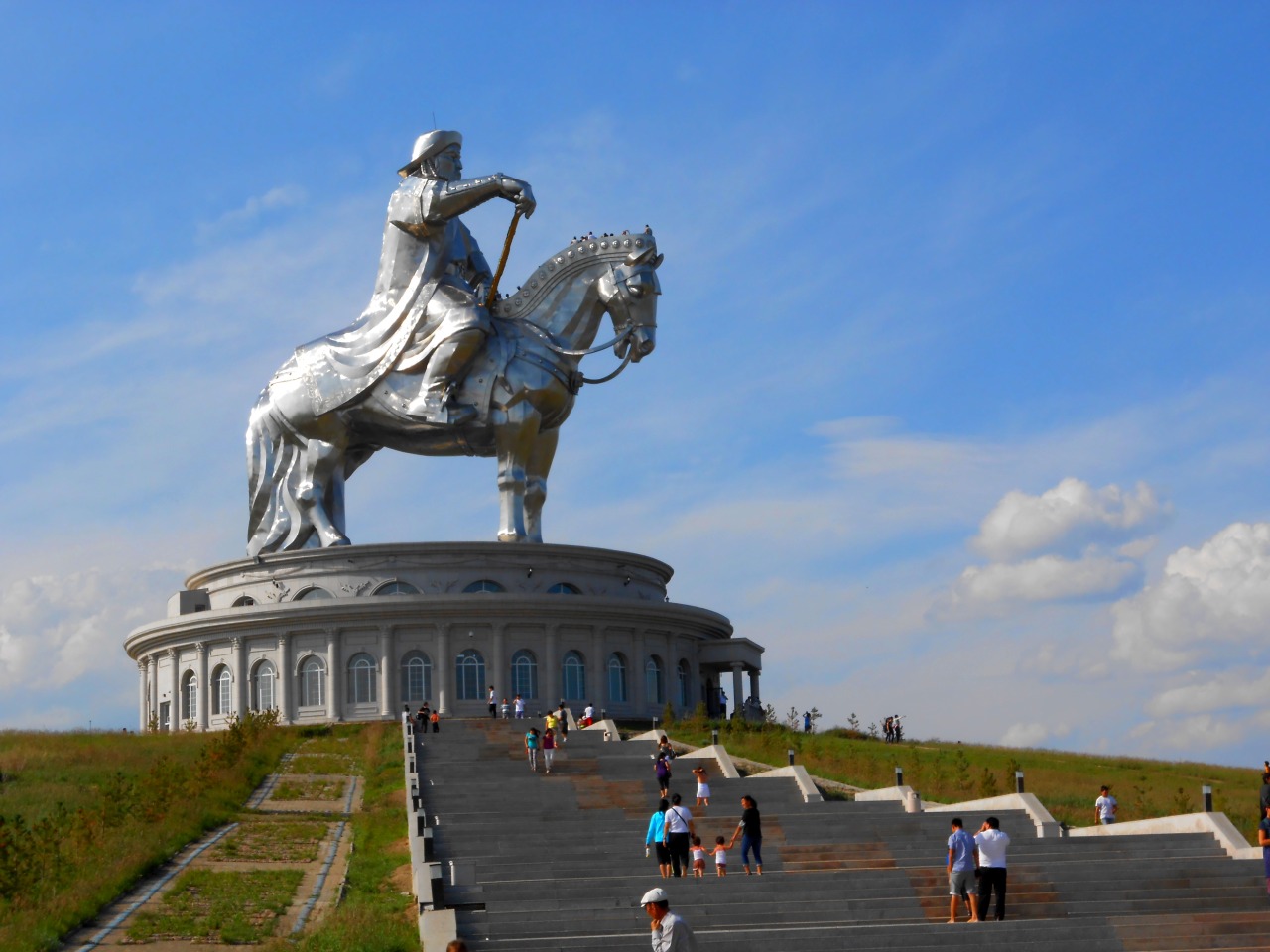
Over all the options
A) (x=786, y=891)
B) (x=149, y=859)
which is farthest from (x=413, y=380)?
(x=786, y=891)

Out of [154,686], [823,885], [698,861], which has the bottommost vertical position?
[823,885]

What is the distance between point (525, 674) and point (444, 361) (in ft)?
29.4

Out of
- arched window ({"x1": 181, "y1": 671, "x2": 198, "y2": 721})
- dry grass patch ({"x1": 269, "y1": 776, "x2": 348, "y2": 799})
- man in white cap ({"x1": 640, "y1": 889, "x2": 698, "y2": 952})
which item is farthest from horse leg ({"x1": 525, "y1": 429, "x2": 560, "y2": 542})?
man in white cap ({"x1": 640, "y1": 889, "x2": 698, "y2": 952})

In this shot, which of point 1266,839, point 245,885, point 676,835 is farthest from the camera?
point 245,885

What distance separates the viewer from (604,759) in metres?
34.9

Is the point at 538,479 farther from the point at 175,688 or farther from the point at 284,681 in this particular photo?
the point at 175,688

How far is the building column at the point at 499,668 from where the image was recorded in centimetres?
5131

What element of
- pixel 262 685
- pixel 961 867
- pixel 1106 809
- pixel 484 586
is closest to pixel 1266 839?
pixel 961 867

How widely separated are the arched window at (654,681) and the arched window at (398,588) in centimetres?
704

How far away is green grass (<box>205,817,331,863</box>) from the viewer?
90.1 ft

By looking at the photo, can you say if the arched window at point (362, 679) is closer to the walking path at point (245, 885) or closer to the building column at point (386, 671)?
the building column at point (386, 671)

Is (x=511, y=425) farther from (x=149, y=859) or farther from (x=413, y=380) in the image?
(x=149, y=859)

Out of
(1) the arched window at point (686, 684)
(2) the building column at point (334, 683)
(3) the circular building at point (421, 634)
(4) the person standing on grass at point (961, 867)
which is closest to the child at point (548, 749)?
(4) the person standing on grass at point (961, 867)

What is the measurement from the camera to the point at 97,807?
31.5 meters
